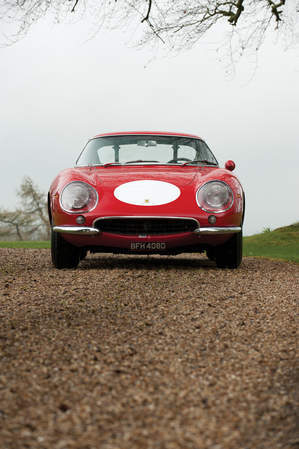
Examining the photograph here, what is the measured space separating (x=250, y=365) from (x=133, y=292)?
1.51 metres

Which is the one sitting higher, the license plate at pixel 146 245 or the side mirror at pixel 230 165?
the side mirror at pixel 230 165

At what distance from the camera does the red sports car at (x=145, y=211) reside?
12.9 ft

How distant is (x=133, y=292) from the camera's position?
129 inches

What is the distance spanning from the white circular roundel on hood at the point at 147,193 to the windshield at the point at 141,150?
93 cm

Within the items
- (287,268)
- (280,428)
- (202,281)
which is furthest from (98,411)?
(287,268)

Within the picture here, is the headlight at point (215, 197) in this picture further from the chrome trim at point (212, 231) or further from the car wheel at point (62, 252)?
the car wheel at point (62, 252)

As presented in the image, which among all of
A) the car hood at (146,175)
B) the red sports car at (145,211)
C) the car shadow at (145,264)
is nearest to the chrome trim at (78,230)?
the red sports car at (145,211)

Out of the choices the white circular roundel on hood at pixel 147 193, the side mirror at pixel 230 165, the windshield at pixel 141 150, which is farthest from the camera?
the windshield at pixel 141 150

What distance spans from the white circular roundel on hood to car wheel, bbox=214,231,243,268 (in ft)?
2.63

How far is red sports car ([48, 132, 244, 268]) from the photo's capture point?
3932 mm

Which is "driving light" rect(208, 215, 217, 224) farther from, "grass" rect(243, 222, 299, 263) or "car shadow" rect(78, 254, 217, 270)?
"grass" rect(243, 222, 299, 263)

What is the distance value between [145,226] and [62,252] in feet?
3.23

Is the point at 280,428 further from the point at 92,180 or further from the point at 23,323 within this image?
the point at 92,180

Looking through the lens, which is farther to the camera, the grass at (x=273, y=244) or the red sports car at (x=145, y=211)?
the grass at (x=273, y=244)
